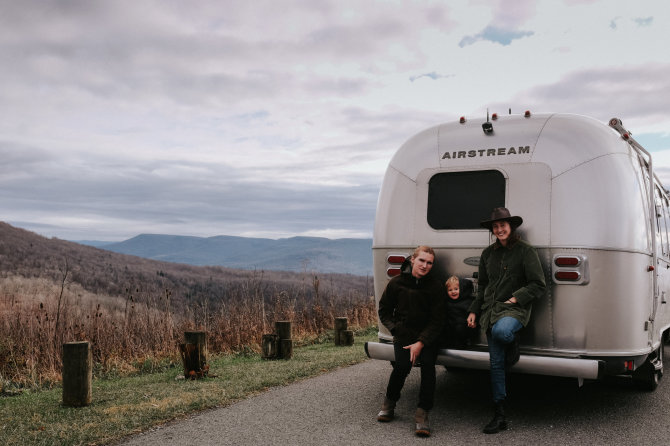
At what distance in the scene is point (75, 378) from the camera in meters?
5.81

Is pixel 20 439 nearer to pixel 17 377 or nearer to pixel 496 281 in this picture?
pixel 17 377

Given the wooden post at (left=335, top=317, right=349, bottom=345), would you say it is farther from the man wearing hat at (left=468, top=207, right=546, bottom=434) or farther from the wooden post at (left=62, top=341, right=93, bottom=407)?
the man wearing hat at (left=468, top=207, right=546, bottom=434)

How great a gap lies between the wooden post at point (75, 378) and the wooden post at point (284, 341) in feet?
11.4

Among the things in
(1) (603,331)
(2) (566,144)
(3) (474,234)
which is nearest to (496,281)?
(3) (474,234)

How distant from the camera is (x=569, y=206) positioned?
514 centimetres

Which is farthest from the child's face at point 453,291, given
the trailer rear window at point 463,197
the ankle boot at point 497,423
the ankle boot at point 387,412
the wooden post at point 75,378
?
the wooden post at point 75,378

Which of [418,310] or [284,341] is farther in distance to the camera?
[284,341]

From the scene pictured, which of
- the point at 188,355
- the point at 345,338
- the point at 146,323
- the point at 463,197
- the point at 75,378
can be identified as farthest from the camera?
the point at 345,338

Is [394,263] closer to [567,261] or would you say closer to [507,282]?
[507,282]

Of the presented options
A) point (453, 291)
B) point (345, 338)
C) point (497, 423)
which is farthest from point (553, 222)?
point (345, 338)

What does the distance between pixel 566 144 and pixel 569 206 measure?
58 cm

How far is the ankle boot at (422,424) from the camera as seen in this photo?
4828 mm

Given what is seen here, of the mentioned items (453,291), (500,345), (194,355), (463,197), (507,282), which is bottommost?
(194,355)

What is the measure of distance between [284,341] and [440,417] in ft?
12.7
